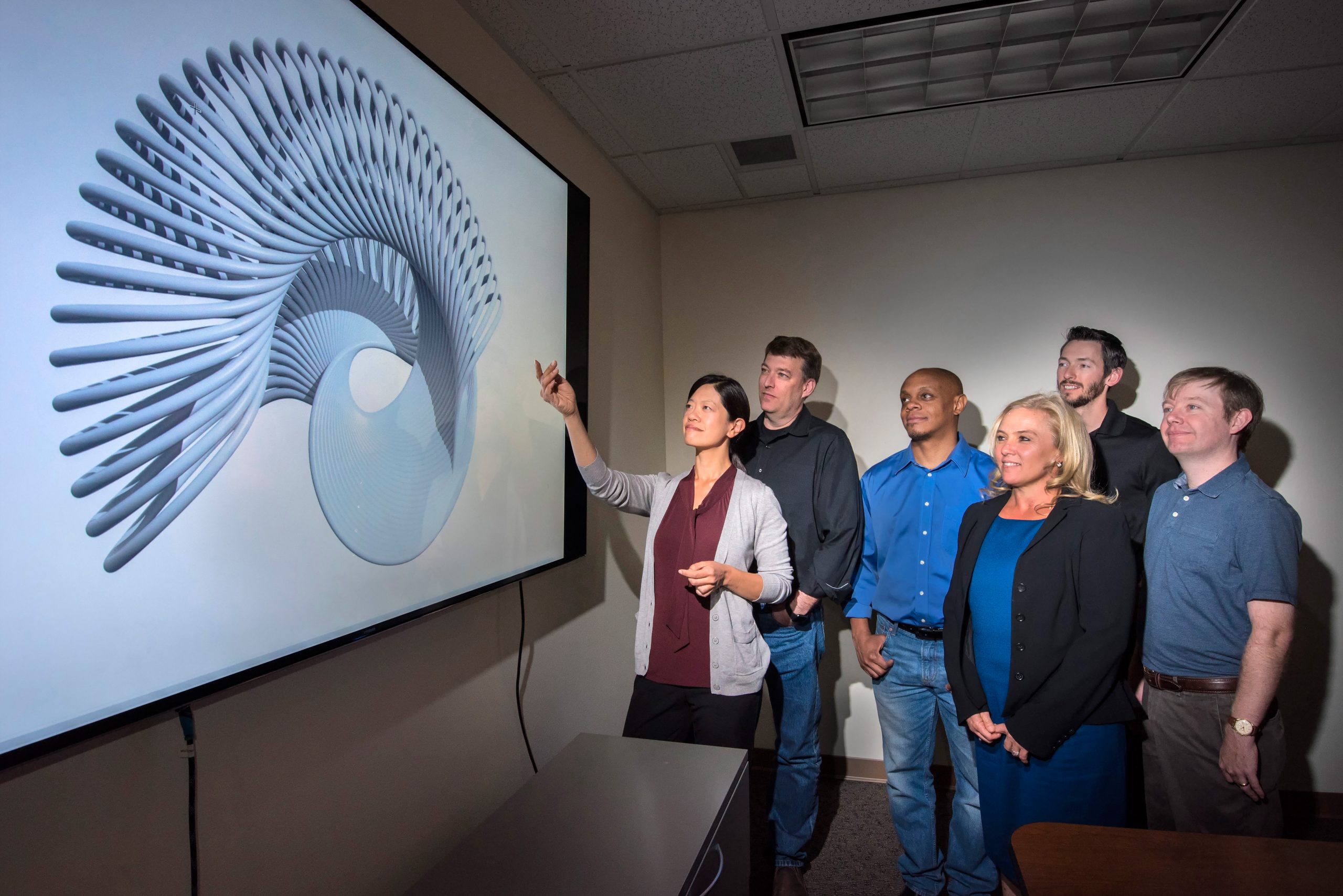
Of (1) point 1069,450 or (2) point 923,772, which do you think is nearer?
(1) point 1069,450

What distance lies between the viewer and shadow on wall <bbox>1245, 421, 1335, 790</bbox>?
2.72 meters

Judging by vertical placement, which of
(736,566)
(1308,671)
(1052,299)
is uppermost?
(1052,299)

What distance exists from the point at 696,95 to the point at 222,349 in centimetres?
193

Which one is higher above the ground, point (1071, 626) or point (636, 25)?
point (636, 25)

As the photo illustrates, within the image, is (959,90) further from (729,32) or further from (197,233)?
(197,233)

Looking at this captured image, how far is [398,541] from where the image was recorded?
54.7 inches

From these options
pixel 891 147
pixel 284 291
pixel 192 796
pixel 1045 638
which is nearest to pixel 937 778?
pixel 1045 638

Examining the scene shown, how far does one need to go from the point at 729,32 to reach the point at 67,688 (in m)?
2.19

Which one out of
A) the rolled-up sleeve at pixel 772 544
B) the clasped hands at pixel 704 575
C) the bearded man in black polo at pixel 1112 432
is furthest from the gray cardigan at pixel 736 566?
the bearded man in black polo at pixel 1112 432

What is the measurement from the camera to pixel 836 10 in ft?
6.42

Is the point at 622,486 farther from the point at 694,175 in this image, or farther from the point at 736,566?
the point at 694,175

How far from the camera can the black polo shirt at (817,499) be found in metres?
2.24

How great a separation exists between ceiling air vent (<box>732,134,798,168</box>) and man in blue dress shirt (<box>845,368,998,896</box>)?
116 centimetres

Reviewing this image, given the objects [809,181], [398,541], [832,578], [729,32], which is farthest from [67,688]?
[809,181]
